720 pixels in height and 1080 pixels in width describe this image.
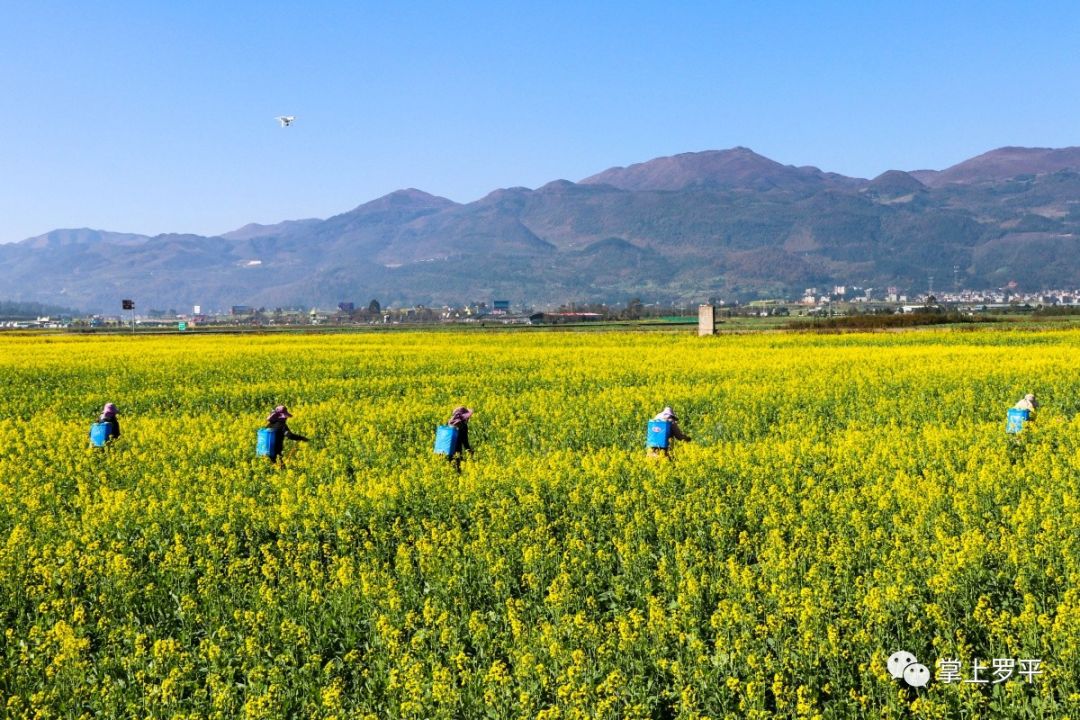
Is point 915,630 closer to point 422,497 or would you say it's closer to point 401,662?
point 401,662

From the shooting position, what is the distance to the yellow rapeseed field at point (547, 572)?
7.26m

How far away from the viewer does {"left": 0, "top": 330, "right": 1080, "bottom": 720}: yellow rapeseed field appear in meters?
7.26

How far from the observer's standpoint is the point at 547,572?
10.2 metres

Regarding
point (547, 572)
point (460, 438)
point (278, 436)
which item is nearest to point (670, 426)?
point (460, 438)

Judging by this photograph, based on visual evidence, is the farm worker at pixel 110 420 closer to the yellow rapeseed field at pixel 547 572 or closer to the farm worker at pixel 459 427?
the yellow rapeseed field at pixel 547 572

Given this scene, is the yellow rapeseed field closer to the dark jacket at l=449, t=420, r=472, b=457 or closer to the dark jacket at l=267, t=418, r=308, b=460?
the dark jacket at l=267, t=418, r=308, b=460

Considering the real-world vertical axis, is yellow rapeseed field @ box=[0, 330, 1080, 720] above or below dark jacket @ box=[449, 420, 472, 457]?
below

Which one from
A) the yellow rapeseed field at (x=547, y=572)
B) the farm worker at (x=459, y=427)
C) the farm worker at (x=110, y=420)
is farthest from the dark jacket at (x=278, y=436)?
the farm worker at (x=110, y=420)

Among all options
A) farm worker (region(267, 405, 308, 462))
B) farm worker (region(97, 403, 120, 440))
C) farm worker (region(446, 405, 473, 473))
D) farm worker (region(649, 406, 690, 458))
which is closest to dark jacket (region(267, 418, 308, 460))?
farm worker (region(267, 405, 308, 462))

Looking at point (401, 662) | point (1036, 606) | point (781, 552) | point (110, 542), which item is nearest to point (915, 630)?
point (1036, 606)

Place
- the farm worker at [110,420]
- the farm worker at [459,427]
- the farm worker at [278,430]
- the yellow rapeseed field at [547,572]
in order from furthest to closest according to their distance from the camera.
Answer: the farm worker at [110,420], the farm worker at [278,430], the farm worker at [459,427], the yellow rapeseed field at [547,572]

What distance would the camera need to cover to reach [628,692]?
7.11m

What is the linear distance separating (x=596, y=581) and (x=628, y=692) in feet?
9.36

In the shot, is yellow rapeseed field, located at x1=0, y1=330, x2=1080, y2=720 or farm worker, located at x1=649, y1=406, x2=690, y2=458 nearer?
yellow rapeseed field, located at x1=0, y1=330, x2=1080, y2=720
